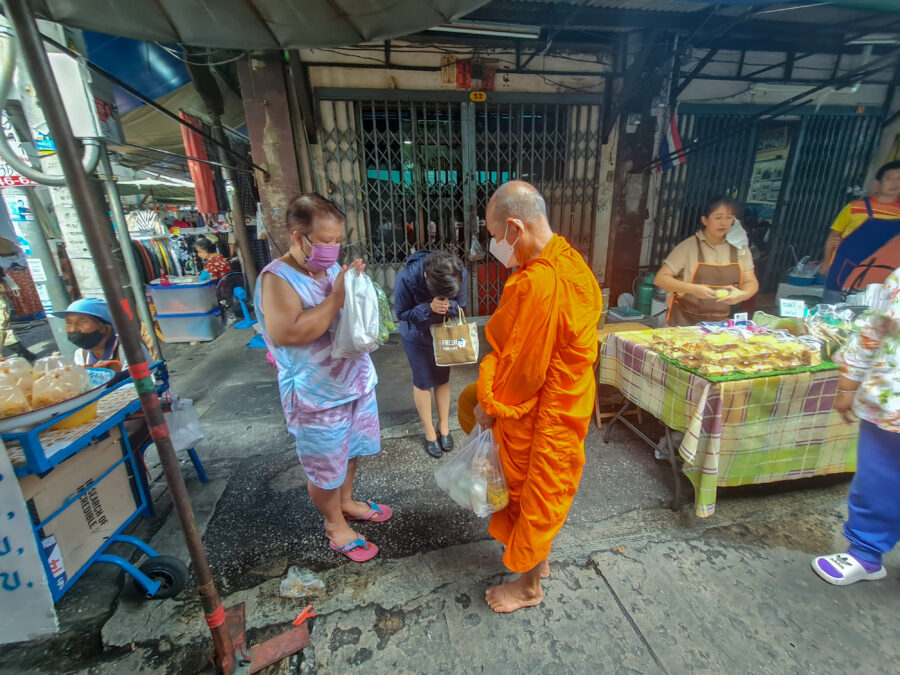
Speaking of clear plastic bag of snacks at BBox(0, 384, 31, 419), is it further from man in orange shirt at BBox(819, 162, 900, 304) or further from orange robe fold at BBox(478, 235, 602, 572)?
man in orange shirt at BBox(819, 162, 900, 304)

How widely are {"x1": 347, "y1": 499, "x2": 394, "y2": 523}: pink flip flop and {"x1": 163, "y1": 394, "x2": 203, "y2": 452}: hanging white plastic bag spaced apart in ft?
3.73

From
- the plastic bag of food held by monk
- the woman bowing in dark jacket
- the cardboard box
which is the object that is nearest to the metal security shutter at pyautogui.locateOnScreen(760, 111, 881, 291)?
the woman bowing in dark jacket

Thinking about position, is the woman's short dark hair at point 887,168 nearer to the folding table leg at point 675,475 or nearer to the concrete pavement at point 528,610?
the concrete pavement at point 528,610

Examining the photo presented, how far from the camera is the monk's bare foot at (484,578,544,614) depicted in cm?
180

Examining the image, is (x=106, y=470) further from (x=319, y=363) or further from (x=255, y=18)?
(x=255, y=18)

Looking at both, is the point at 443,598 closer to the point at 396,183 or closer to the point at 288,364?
the point at 288,364

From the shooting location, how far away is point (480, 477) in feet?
5.72

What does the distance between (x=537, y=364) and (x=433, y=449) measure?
71.0 inches

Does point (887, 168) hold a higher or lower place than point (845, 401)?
higher

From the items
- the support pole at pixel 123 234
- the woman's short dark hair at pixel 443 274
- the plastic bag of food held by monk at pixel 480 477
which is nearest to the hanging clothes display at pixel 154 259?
the support pole at pixel 123 234

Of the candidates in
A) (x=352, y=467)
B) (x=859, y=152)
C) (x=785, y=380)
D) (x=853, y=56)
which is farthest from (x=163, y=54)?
(x=859, y=152)

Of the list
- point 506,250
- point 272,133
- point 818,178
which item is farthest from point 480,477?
point 818,178

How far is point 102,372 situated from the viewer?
6.69 ft

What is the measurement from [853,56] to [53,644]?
34.1ft
